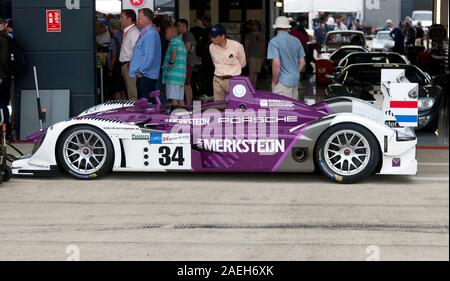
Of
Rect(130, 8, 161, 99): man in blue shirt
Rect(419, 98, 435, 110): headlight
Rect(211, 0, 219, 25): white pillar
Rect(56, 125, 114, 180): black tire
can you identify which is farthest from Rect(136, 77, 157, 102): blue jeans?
Rect(211, 0, 219, 25): white pillar

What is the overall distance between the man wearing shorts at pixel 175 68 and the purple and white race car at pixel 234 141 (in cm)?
284

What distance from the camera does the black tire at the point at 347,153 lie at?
357 inches

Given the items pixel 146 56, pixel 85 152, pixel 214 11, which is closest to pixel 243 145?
pixel 85 152

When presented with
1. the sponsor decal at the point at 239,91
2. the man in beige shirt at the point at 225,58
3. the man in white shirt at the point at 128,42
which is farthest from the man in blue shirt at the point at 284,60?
the man in white shirt at the point at 128,42

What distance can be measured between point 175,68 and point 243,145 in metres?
3.55

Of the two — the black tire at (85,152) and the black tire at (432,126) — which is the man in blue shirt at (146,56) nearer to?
the black tire at (85,152)

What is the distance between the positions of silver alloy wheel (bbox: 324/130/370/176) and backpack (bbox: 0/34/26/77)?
210 inches

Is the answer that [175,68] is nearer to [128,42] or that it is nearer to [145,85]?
[145,85]

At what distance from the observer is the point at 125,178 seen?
970 cm
